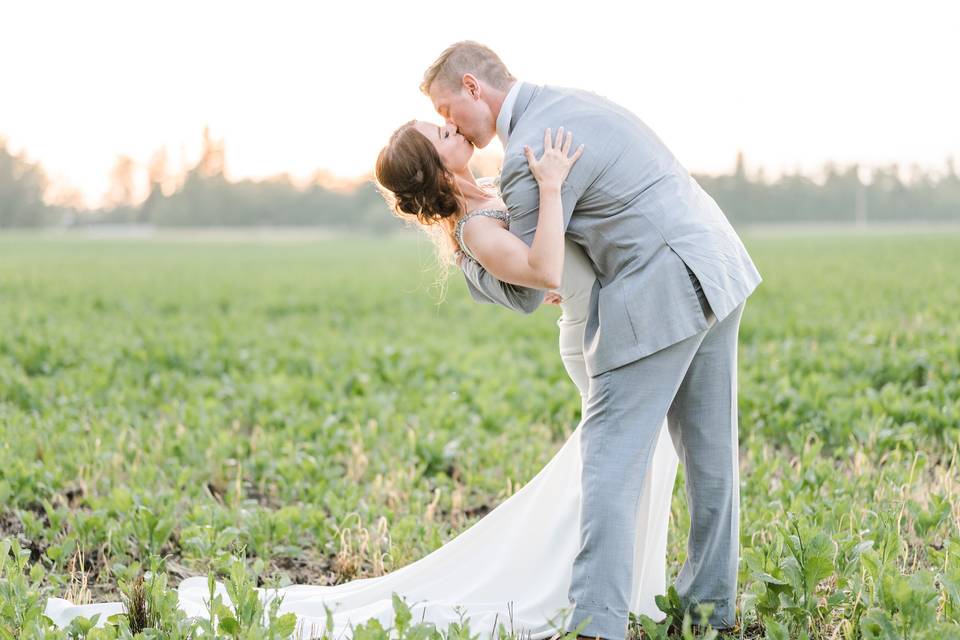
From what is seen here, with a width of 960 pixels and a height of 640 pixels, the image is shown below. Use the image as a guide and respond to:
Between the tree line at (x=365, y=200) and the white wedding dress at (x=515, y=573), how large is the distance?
96868mm

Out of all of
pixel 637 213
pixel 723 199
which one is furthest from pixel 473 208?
pixel 723 199

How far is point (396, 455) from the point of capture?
6.29 m

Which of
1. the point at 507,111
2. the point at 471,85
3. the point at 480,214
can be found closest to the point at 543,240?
the point at 480,214

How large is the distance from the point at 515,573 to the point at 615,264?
51.4 inches

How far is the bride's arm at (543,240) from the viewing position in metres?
2.84

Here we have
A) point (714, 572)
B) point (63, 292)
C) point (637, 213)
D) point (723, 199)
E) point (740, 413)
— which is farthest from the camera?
point (723, 199)

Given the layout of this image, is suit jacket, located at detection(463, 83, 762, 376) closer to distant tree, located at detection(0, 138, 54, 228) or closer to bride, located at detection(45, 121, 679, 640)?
bride, located at detection(45, 121, 679, 640)

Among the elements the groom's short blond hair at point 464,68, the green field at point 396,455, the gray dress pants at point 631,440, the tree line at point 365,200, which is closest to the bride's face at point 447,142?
the groom's short blond hair at point 464,68

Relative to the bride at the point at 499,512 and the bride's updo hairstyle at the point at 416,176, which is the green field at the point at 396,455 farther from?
the bride's updo hairstyle at the point at 416,176

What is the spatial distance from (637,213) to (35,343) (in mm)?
9001

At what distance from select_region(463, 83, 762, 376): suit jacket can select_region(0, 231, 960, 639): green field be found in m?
0.89

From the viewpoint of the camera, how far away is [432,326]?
1377 cm

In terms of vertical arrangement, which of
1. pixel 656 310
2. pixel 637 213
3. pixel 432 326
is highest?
pixel 637 213

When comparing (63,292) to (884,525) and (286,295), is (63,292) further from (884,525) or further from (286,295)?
(884,525)
